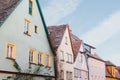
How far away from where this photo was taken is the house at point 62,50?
43.8 meters

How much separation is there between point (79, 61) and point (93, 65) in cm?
815

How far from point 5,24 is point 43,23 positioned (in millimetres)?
9303

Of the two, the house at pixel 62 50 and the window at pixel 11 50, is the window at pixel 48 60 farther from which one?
the window at pixel 11 50

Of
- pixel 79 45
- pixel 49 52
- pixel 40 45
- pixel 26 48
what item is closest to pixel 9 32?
pixel 26 48

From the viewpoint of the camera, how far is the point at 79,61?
5231 centimetres

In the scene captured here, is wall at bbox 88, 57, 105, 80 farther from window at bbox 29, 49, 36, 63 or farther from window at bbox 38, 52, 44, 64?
window at bbox 29, 49, 36, 63

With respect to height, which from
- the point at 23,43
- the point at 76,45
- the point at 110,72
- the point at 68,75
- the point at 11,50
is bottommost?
the point at 68,75

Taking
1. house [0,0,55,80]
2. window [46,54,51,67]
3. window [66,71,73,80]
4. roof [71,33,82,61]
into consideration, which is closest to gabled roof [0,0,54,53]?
house [0,0,55,80]

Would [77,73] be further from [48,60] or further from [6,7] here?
[6,7]

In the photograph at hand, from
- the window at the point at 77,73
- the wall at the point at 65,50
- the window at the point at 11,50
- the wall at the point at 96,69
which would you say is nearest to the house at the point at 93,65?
the wall at the point at 96,69

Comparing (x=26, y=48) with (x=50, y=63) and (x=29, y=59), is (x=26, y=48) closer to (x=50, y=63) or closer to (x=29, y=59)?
(x=29, y=59)

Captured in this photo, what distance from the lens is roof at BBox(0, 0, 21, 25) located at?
3114 cm

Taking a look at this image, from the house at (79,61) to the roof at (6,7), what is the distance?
19413 mm

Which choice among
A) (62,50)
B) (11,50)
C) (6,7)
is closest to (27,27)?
(6,7)
